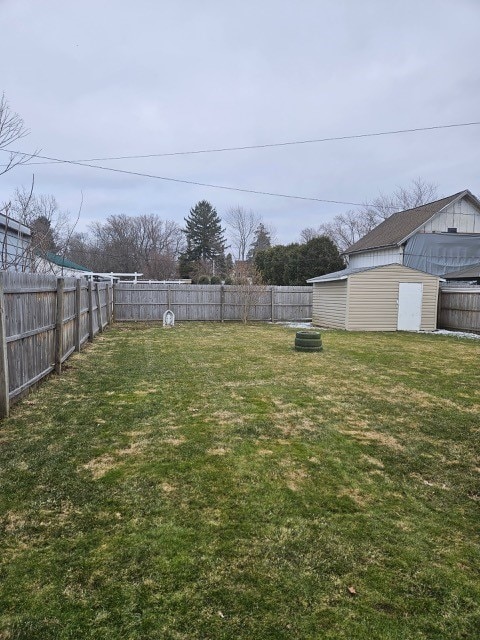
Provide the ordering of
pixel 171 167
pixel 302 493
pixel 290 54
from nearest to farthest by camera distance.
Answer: pixel 302 493
pixel 290 54
pixel 171 167

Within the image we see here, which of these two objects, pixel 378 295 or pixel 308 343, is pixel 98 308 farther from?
pixel 378 295

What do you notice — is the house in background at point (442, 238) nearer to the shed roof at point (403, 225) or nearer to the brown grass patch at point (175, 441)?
the shed roof at point (403, 225)

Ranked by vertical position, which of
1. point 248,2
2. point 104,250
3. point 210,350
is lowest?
point 210,350

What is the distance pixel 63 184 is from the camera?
19.2 meters

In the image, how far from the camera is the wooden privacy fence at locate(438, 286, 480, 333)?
14.6 metres

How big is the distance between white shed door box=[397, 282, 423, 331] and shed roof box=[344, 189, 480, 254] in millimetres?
5383

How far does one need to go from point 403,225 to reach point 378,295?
8326mm

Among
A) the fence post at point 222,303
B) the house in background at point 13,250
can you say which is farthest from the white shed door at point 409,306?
the house in background at point 13,250

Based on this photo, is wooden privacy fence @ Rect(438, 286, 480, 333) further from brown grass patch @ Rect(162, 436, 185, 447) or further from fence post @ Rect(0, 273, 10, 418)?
Result: fence post @ Rect(0, 273, 10, 418)

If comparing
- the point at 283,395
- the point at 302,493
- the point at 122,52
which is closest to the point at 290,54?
the point at 122,52

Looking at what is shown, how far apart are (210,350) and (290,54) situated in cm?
858

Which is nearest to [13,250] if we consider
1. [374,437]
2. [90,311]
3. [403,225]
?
[90,311]

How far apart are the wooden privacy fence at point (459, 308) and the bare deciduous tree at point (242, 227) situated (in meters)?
35.5

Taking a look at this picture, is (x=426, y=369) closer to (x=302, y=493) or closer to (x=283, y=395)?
(x=283, y=395)
